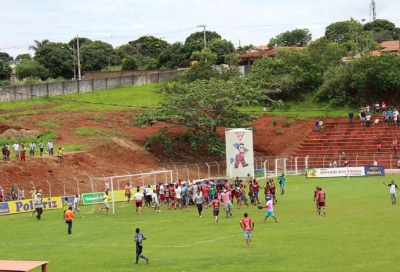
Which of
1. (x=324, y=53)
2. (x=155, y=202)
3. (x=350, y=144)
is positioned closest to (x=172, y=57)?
(x=324, y=53)

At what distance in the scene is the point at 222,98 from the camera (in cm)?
7731

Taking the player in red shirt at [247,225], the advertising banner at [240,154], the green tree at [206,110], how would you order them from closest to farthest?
the player in red shirt at [247,225] → the advertising banner at [240,154] → the green tree at [206,110]

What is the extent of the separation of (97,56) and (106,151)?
2528 inches

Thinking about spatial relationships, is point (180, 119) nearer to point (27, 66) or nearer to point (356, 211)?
point (356, 211)

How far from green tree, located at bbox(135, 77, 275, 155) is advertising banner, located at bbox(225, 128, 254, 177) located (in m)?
8.33

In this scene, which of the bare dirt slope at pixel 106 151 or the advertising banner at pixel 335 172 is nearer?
the bare dirt slope at pixel 106 151

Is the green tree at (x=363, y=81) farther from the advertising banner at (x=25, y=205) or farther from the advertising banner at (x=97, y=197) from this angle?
the advertising banner at (x=25, y=205)

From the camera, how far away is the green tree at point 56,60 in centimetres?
12731

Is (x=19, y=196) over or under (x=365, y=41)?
under

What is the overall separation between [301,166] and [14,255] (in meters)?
46.0

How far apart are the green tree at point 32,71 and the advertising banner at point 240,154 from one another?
64.1 meters

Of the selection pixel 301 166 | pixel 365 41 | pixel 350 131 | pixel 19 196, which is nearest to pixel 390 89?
pixel 350 131

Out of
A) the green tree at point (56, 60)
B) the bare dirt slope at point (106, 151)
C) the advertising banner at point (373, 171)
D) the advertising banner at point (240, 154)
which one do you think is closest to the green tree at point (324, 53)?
the bare dirt slope at point (106, 151)

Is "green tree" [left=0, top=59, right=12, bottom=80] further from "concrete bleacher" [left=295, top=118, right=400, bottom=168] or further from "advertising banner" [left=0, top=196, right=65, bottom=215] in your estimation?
"advertising banner" [left=0, top=196, right=65, bottom=215]
